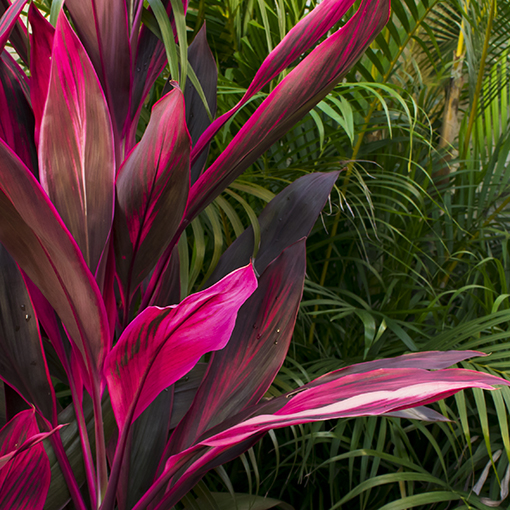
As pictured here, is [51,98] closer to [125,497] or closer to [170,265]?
[170,265]

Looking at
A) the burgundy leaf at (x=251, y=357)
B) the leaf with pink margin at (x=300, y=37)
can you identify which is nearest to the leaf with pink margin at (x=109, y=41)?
the leaf with pink margin at (x=300, y=37)

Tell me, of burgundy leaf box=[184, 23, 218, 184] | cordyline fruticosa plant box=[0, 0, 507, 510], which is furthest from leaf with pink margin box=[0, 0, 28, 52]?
burgundy leaf box=[184, 23, 218, 184]

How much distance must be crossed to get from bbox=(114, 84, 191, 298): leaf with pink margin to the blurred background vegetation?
0.20 metres

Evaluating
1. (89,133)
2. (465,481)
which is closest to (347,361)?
(465,481)

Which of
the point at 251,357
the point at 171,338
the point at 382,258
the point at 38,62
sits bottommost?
the point at 382,258

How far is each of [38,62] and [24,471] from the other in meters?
0.36

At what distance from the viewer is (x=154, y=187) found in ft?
1.11

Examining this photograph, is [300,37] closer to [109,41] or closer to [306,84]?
[306,84]

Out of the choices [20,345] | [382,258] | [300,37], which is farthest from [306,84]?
[382,258]

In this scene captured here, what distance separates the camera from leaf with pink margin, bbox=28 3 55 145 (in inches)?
16.1

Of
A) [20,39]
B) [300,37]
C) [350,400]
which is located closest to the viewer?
[350,400]

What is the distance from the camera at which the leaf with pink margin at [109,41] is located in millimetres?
400

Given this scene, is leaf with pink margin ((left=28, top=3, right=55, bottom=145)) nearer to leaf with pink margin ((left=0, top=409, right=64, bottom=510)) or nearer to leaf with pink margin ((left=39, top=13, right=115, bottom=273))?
leaf with pink margin ((left=39, top=13, right=115, bottom=273))

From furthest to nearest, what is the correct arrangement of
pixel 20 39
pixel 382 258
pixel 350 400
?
pixel 382 258 < pixel 20 39 < pixel 350 400
